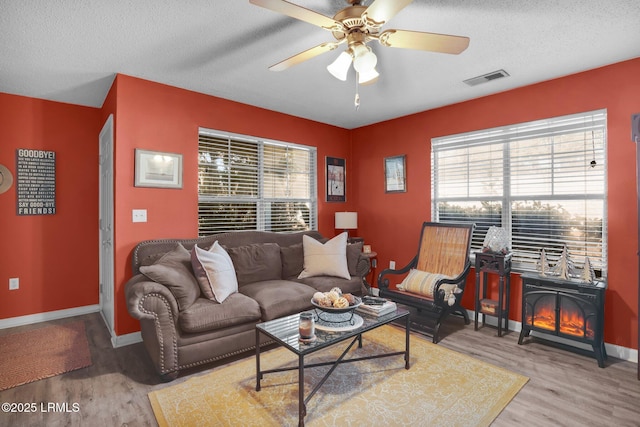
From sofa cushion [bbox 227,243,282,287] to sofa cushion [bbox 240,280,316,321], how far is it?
0.40 feet

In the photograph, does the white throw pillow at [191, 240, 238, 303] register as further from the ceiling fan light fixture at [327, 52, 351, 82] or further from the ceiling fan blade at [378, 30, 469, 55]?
the ceiling fan blade at [378, 30, 469, 55]

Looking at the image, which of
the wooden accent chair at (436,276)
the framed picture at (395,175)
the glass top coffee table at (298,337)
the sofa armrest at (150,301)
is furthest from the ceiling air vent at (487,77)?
the sofa armrest at (150,301)

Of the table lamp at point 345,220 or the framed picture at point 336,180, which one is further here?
the framed picture at point 336,180

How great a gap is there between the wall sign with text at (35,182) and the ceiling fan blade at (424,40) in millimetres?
4210

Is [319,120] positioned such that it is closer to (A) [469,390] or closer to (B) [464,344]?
(B) [464,344]

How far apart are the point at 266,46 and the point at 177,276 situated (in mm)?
2036

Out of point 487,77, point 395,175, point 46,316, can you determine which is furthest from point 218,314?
point 487,77

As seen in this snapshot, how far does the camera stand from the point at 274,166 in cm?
461

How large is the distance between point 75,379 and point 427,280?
335 cm

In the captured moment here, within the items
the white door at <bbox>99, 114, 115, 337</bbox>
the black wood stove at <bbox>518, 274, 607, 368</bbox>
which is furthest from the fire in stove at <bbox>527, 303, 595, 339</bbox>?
the white door at <bbox>99, 114, 115, 337</bbox>

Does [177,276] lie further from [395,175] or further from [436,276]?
[395,175]

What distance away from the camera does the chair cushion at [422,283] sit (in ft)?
11.8

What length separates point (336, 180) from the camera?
532 centimetres

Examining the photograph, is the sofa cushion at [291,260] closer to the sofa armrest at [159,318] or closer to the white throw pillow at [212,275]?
the white throw pillow at [212,275]
